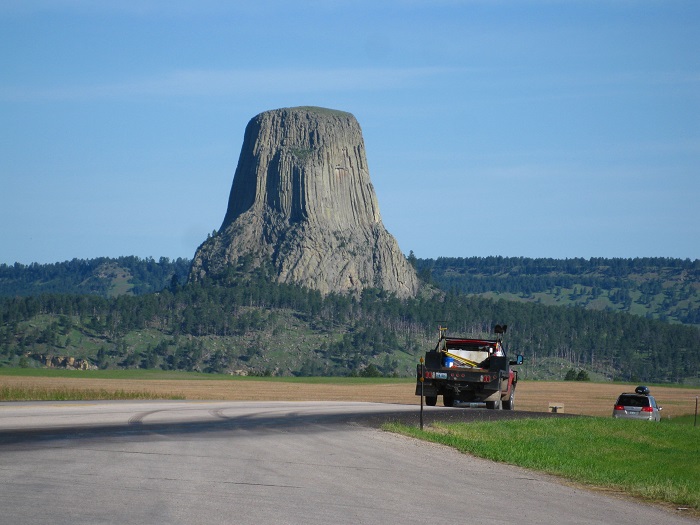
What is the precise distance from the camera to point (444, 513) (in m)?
14.2

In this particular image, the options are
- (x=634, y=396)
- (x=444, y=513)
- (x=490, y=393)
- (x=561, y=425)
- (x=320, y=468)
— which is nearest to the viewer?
(x=444, y=513)

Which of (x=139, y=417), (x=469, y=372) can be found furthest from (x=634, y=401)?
(x=139, y=417)

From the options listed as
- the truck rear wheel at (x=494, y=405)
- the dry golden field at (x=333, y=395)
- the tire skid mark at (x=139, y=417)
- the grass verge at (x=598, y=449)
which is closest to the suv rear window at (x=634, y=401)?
the grass verge at (x=598, y=449)

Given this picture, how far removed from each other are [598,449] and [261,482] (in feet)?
52.9

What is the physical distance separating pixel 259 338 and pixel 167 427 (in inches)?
6324

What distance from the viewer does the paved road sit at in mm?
13344

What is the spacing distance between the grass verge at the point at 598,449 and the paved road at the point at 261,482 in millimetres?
1054

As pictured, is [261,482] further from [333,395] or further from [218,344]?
[218,344]

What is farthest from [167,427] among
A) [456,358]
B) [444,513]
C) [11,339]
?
[11,339]

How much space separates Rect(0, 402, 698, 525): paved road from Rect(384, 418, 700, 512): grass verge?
3.46 feet

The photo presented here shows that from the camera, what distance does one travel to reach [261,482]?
1611 centimetres

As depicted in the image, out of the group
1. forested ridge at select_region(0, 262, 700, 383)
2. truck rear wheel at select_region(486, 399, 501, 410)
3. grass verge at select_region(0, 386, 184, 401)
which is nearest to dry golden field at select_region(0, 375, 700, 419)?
grass verge at select_region(0, 386, 184, 401)

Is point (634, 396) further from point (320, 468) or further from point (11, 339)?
point (11, 339)

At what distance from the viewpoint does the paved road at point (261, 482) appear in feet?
43.8
